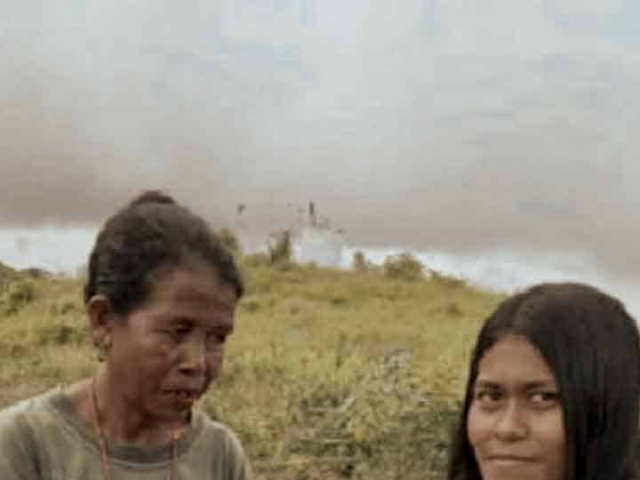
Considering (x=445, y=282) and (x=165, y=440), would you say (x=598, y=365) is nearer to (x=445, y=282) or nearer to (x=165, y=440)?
(x=165, y=440)

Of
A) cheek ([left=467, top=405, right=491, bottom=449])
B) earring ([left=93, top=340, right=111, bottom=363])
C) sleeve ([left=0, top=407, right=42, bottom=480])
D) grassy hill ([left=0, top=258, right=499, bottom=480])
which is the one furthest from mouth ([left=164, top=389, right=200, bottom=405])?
grassy hill ([left=0, top=258, right=499, bottom=480])

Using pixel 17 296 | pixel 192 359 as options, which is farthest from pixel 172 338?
pixel 17 296

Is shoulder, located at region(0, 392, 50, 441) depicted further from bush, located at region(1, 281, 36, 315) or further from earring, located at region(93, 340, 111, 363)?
bush, located at region(1, 281, 36, 315)

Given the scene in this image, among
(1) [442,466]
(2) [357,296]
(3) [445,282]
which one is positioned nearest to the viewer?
(1) [442,466]

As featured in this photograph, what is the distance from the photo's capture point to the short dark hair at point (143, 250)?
6.95 ft

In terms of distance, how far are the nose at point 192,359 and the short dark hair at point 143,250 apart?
0.10m

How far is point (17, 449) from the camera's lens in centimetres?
212

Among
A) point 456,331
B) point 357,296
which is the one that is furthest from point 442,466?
point 357,296

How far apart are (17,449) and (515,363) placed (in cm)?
77

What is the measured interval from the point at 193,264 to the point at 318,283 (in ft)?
54.9

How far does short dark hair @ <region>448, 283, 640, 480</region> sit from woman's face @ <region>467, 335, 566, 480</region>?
1cm

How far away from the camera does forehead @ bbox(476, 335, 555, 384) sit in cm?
177

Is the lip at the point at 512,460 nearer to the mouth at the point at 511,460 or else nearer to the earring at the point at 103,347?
the mouth at the point at 511,460

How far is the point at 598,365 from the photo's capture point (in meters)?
1.76
